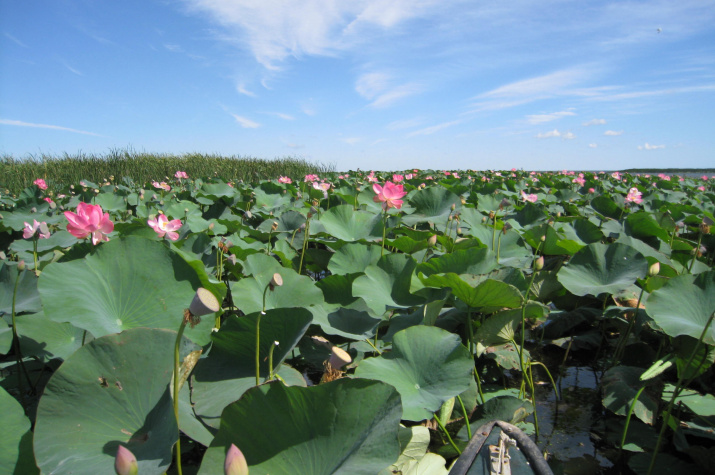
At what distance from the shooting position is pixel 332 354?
788 millimetres

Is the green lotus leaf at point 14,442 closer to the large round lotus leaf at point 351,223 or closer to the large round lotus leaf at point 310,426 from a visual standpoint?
the large round lotus leaf at point 310,426

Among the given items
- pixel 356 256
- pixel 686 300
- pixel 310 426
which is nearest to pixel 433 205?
pixel 356 256

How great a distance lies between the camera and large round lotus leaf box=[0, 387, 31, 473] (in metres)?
0.65

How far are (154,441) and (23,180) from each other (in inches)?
305

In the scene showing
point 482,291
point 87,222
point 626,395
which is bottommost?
point 626,395

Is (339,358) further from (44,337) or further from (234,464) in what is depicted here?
(44,337)

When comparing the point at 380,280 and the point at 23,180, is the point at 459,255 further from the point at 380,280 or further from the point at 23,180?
the point at 23,180

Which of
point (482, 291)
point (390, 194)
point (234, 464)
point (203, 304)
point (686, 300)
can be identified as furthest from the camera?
point (390, 194)

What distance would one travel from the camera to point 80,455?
0.67 metres

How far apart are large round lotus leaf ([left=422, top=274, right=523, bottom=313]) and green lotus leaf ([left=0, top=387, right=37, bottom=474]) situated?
968 millimetres

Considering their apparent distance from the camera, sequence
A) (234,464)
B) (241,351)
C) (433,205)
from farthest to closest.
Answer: (433,205)
(241,351)
(234,464)

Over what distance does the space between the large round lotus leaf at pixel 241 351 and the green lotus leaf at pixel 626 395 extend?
3.24 ft

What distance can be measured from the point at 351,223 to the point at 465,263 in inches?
35.8

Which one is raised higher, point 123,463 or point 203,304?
point 203,304
